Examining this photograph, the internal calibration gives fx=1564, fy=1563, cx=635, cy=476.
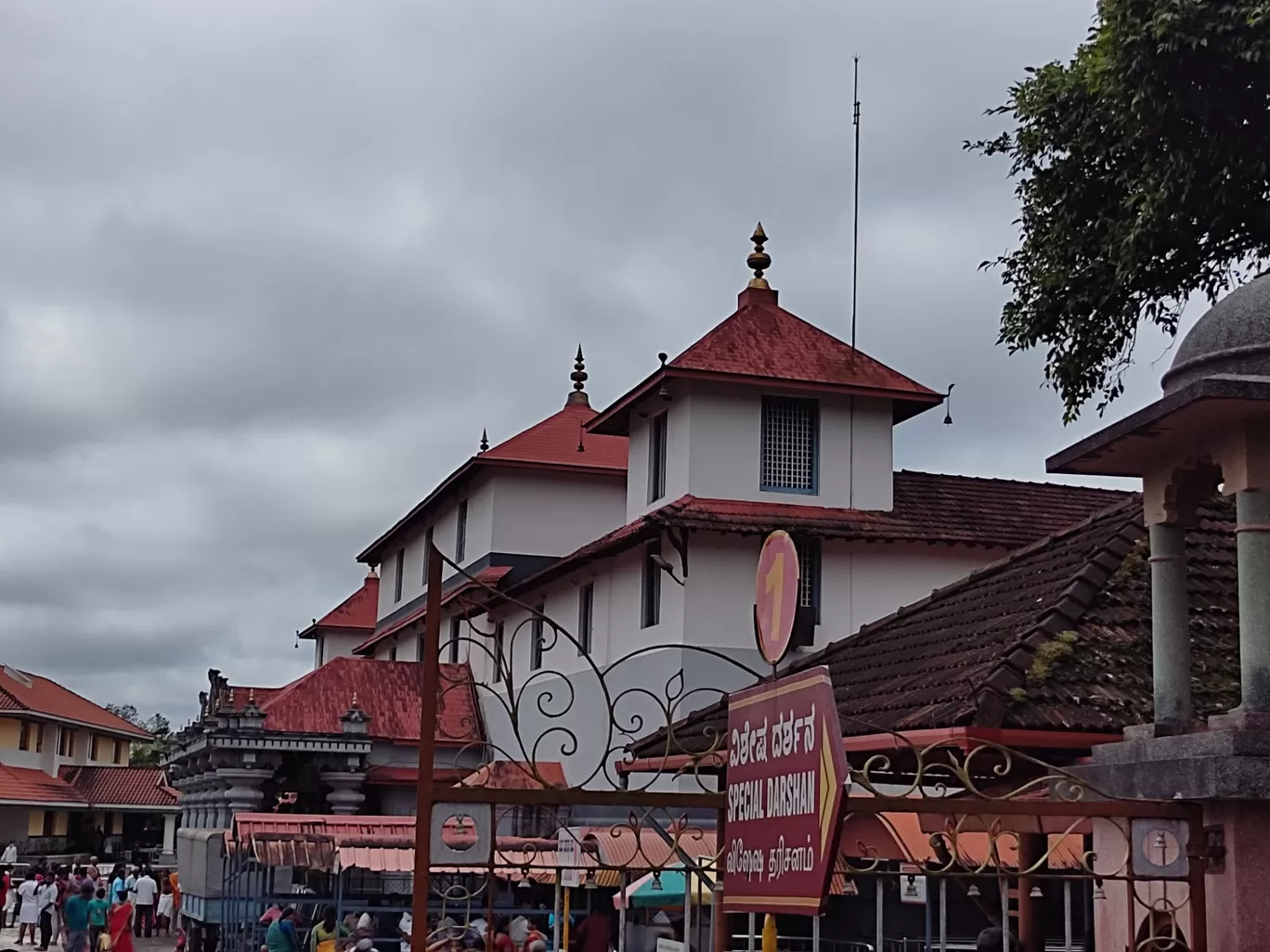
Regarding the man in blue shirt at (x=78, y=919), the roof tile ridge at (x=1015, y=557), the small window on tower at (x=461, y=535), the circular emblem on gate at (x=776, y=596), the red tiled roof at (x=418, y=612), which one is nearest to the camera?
the circular emblem on gate at (x=776, y=596)

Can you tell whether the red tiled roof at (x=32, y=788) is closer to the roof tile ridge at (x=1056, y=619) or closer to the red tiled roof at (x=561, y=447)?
the red tiled roof at (x=561, y=447)

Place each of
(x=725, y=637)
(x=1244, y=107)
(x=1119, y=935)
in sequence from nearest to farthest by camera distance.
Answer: (x=1119, y=935) → (x=1244, y=107) → (x=725, y=637)

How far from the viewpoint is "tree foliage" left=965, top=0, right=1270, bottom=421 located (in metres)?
13.4

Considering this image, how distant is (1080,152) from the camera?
15.0m

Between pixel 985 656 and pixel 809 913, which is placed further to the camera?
pixel 985 656

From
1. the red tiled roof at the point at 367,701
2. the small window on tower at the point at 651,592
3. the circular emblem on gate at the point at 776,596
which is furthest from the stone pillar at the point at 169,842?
the circular emblem on gate at the point at 776,596

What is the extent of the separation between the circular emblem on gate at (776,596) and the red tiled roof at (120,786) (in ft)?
196

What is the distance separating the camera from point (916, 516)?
80.2 feet

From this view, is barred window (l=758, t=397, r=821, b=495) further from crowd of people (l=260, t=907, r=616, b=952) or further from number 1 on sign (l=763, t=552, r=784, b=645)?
number 1 on sign (l=763, t=552, r=784, b=645)

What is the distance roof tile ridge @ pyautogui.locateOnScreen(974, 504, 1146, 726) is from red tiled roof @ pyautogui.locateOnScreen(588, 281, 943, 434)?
13.5m

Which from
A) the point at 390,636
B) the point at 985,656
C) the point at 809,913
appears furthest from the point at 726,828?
the point at 390,636

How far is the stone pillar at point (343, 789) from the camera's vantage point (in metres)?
30.0

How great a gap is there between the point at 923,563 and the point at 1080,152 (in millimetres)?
10173

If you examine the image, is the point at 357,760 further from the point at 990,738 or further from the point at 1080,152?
the point at 990,738
